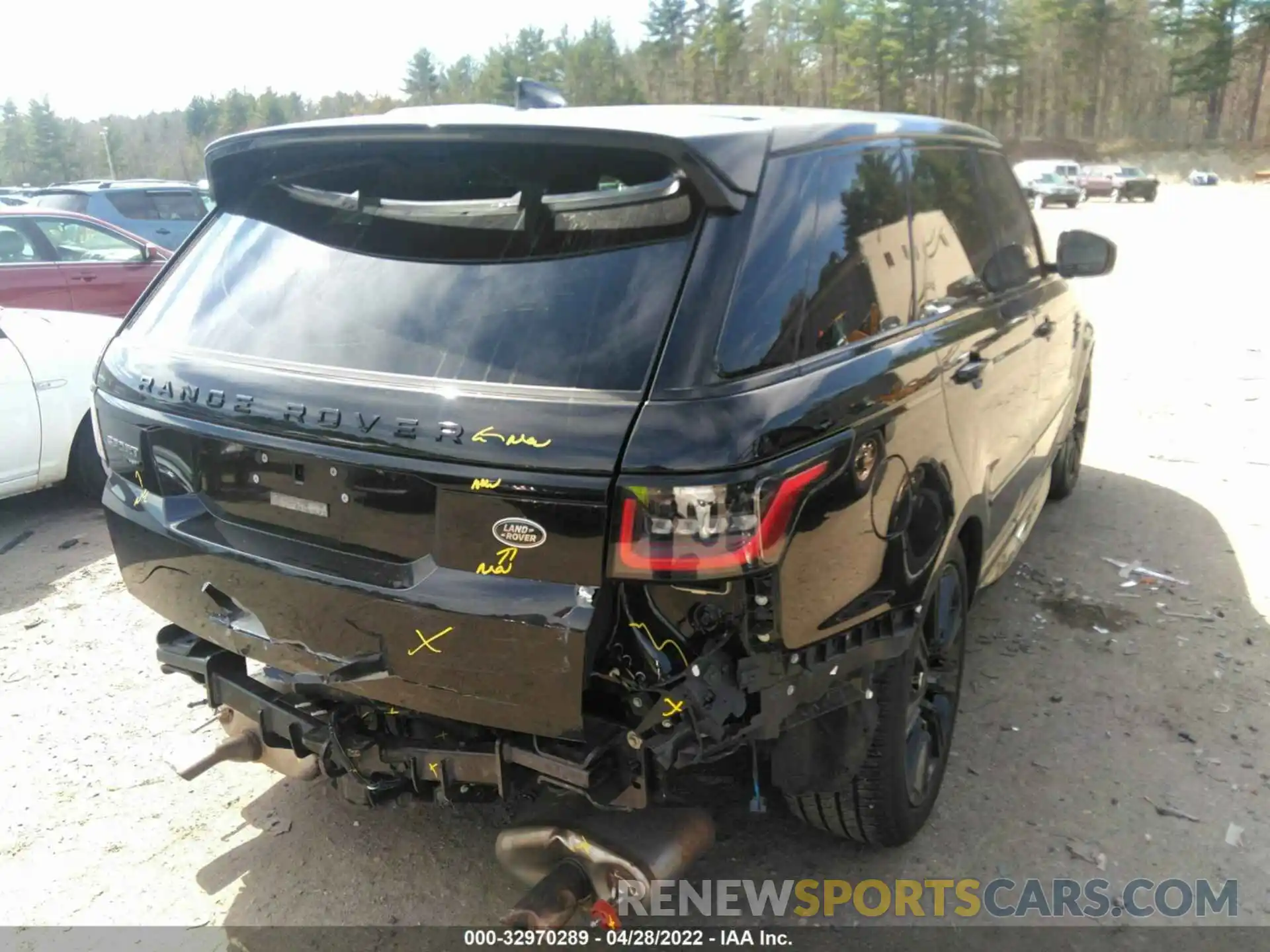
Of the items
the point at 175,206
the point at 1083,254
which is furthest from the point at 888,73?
the point at 1083,254

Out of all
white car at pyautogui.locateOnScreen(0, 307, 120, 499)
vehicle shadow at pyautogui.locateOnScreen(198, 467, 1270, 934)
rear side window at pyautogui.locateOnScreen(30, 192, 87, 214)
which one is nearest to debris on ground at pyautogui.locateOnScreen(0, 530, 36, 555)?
white car at pyautogui.locateOnScreen(0, 307, 120, 499)

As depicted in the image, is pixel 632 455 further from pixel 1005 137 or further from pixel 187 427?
pixel 1005 137

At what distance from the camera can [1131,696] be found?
3844 mm

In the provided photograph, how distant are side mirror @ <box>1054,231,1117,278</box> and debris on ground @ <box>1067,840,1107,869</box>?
8.56 ft

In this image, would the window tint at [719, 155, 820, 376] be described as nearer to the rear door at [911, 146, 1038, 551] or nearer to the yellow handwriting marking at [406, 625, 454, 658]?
the rear door at [911, 146, 1038, 551]

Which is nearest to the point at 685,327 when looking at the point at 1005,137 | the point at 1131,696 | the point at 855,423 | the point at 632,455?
the point at 632,455

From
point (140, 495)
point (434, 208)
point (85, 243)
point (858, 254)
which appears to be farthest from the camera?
point (85, 243)

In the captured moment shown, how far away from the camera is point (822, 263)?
95.7 inches

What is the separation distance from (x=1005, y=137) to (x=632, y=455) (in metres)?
92.9

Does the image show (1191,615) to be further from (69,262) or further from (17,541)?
(69,262)

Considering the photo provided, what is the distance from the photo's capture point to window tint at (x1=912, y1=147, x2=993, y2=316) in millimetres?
3064

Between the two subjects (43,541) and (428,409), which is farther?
(43,541)

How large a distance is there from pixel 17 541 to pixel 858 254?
17.1ft

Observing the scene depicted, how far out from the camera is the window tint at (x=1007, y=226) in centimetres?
384
